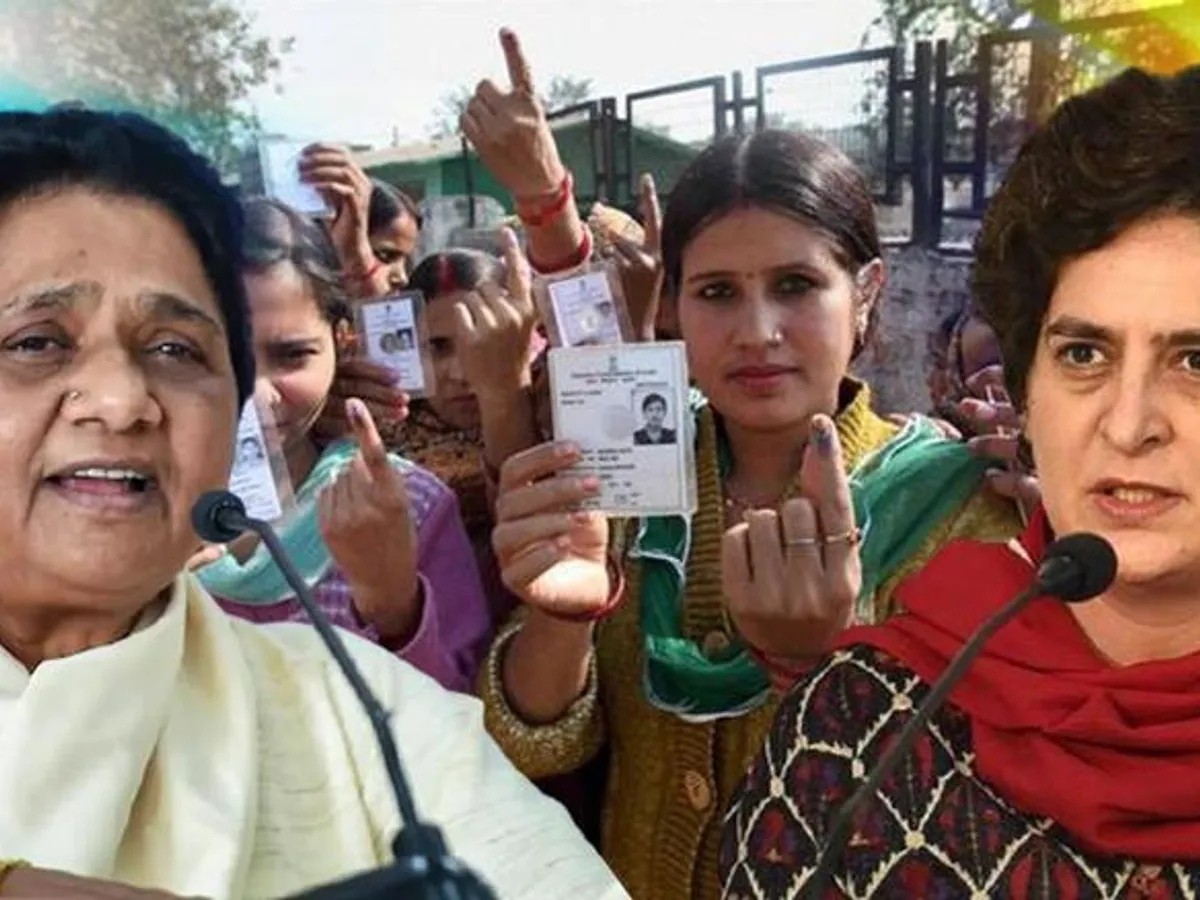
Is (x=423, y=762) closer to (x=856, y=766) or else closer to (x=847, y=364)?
(x=856, y=766)

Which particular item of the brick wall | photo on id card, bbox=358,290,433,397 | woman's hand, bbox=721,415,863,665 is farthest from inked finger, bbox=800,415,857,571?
the brick wall

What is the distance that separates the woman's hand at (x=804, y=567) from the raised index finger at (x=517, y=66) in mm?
846

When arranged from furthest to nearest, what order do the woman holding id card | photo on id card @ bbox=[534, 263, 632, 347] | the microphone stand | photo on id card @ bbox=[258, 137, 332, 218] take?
1. photo on id card @ bbox=[258, 137, 332, 218]
2. photo on id card @ bbox=[534, 263, 632, 347]
3. the woman holding id card
4. the microphone stand

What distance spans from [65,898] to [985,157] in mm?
2407

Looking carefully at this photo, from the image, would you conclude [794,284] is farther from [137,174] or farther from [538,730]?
[137,174]

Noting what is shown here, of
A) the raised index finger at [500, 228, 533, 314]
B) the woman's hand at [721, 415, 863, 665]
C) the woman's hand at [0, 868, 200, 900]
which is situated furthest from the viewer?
the raised index finger at [500, 228, 533, 314]

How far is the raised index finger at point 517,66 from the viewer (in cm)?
216

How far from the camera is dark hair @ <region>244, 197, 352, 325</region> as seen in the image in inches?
89.5

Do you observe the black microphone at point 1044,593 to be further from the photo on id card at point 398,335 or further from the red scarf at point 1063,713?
the photo on id card at point 398,335

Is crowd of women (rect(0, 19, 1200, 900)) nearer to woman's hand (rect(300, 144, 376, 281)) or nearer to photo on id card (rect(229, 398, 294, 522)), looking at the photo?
photo on id card (rect(229, 398, 294, 522))

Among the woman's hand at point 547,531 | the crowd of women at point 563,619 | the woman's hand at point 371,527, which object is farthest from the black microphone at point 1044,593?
the woman's hand at point 371,527

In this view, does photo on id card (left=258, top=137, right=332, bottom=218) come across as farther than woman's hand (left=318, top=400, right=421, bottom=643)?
Yes

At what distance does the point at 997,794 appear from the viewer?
124 centimetres

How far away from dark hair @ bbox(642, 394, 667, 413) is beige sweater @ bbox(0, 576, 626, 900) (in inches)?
20.7
